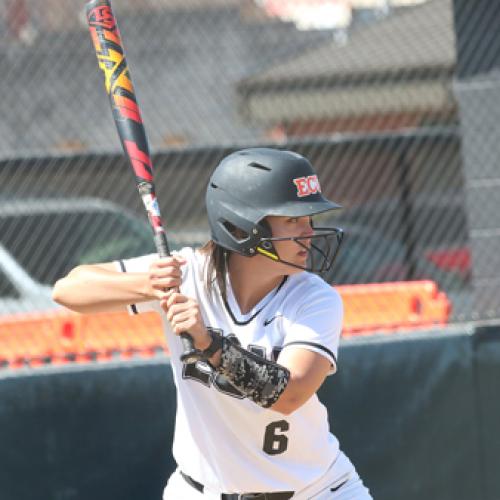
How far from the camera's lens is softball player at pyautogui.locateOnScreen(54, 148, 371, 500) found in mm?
3193

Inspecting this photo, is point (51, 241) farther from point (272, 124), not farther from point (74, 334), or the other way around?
point (272, 124)

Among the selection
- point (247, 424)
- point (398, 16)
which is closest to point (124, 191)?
point (398, 16)

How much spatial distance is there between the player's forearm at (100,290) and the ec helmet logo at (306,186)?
512mm

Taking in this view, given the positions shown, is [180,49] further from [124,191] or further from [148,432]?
[148,432]

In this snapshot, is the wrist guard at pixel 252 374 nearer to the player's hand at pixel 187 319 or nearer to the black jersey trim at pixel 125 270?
the player's hand at pixel 187 319

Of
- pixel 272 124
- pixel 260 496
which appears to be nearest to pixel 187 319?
pixel 260 496

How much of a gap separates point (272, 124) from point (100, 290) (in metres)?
7.84

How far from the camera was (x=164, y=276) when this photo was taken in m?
3.11

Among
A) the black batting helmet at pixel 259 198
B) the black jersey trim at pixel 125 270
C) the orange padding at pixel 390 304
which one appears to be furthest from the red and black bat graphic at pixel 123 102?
the orange padding at pixel 390 304

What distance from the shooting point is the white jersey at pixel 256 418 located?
3.28 m

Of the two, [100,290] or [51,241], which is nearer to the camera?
[100,290]

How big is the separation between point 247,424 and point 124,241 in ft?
12.7

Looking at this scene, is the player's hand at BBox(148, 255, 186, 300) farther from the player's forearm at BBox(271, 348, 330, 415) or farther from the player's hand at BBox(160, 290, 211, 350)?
the player's forearm at BBox(271, 348, 330, 415)

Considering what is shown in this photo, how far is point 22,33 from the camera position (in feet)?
28.2
